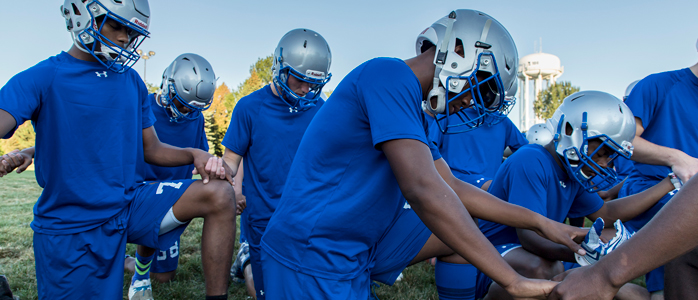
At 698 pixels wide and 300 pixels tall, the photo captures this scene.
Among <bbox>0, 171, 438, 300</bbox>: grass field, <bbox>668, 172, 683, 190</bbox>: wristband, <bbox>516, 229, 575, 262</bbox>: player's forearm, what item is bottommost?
<bbox>0, 171, 438, 300</bbox>: grass field

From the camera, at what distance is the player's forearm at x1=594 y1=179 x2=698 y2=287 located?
1875 mm

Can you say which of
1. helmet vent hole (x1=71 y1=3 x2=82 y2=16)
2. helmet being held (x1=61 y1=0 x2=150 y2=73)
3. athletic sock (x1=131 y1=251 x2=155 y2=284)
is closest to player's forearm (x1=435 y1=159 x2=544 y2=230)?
helmet being held (x1=61 y1=0 x2=150 y2=73)

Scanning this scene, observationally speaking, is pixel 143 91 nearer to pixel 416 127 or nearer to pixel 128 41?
pixel 128 41

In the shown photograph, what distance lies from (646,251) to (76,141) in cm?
335

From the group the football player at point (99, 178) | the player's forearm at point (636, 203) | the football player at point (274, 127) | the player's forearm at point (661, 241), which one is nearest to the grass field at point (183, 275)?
the football player at point (274, 127)

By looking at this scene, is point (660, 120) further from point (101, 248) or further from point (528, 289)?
point (101, 248)

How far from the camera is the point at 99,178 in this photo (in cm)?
300

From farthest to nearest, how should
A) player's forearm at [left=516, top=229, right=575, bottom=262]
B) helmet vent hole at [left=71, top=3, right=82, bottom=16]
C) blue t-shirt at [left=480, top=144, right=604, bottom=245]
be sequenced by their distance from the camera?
1. helmet vent hole at [left=71, top=3, right=82, bottom=16]
2. blue t-shirt at [left=480, top=144, right=604, bottom=245]
3. player's forearm at [left=516, top=229, right=575, bottom=262]

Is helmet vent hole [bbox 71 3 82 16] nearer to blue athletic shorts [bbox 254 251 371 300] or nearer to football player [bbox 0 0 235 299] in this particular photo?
football player [bbox 0 0 235 299]

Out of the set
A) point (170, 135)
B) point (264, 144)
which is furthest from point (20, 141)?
point (264, 144)

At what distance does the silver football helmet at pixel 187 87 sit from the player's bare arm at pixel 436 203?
3749 mm

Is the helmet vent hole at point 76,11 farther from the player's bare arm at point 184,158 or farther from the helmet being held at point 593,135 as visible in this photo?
the helmet being held at point 593,135

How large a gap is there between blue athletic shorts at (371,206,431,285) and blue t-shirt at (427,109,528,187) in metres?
2.97

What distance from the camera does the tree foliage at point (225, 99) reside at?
3377cm
